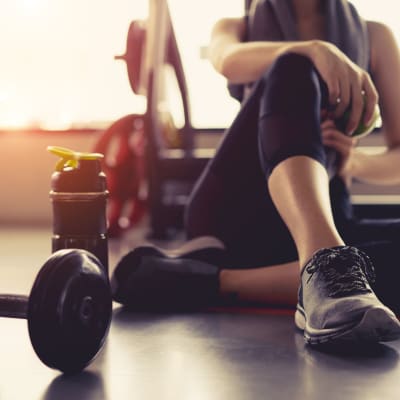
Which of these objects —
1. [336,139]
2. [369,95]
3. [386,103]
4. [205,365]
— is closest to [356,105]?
[369,95]

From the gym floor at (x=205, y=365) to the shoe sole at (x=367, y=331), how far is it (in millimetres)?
28

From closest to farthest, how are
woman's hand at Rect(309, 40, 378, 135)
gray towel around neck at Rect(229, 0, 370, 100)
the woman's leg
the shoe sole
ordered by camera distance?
the shoe sole < woman's hand at Rect(309, 40, 378, 135) < the woman's leg < gray towel around neck at Rect(229, 0, 370, 100)

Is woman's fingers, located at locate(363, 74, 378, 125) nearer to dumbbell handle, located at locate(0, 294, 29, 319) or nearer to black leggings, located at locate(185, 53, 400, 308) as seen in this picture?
black leggings, located at locate(185, 53, 400, 308)

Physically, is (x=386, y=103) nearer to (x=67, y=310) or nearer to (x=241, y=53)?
(x=241, y=53)

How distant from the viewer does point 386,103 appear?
60.6 inches

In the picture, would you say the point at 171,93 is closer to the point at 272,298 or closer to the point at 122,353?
the point at 272,298

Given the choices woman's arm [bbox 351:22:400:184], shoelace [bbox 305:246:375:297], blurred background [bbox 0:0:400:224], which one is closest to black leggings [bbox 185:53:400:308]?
woman's arm [bbox 351:22:400:184]

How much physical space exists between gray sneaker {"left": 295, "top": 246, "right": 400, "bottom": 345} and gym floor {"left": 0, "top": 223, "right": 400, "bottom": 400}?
1.4 inches

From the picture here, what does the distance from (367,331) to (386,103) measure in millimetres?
808

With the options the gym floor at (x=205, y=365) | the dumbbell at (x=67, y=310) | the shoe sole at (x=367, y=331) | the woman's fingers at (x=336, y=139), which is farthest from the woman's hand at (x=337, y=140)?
the dumbbell at (x=67, y=310)

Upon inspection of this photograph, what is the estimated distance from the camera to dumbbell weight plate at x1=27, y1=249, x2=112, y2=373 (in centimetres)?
77

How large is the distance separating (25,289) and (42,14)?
2.20 m

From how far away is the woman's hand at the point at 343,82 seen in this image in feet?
3.68

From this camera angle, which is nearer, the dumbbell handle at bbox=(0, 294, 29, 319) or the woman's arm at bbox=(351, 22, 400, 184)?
the dumbbell handle at bbox=(0, 294, 29, 319)
